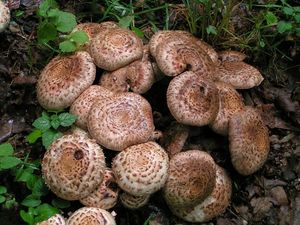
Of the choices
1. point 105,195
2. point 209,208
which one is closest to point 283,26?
point 209,208

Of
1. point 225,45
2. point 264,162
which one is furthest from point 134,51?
point 264,162

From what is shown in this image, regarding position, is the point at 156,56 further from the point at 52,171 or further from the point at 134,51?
the point at 52,171

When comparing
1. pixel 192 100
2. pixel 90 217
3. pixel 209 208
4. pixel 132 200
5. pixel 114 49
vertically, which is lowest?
pixel 209 208

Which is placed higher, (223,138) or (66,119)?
(66,119)

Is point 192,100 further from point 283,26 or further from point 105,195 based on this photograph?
point 283,26

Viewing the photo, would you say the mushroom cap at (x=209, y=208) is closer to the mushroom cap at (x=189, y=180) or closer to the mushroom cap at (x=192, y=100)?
the mushroom cap at (x=189, y=180)
